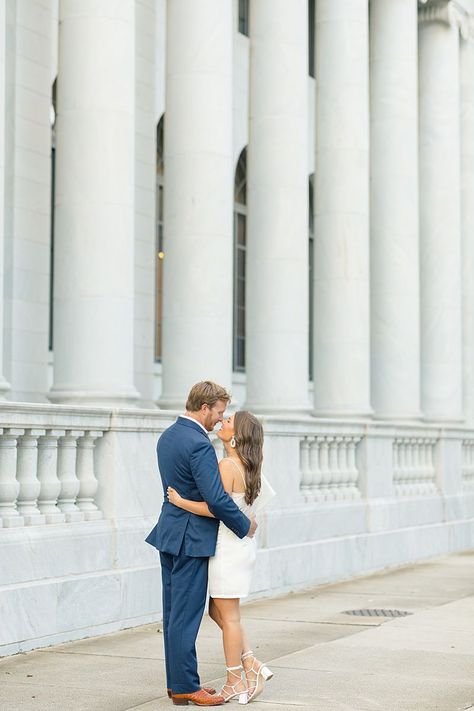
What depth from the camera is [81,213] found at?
1443cm

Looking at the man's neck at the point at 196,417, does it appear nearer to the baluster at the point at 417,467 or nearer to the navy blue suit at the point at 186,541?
the navy blue suit at the point at 186,541

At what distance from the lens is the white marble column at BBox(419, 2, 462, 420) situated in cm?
2500

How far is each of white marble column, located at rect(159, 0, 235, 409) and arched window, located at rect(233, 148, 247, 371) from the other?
10556 mm

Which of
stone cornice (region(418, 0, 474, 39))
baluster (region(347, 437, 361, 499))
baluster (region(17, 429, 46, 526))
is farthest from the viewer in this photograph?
stone cornice (region(418, 0, 474, 39))

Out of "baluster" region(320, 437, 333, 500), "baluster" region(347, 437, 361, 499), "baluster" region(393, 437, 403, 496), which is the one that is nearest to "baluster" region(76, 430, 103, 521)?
"baluster" region(320, 437, 333, 500)

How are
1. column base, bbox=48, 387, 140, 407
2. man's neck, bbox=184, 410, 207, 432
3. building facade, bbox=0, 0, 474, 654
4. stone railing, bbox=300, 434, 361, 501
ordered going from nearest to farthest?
1. man's neck, bbox=184, 410, 207, 432
2. building facade, bbox=0, 0, 474, 654
3. column base, bbox=48, 387, 140, 407
4. stone railing, bbox=300, 434, 361, 501

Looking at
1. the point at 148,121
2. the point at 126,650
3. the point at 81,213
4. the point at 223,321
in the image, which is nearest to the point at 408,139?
the point at 148,121

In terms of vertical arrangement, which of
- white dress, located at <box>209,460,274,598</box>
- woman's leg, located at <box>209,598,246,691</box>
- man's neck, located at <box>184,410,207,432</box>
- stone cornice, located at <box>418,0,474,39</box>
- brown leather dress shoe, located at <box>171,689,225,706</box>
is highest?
Result: stone cornice, located at <box>418,0,474,39</box>

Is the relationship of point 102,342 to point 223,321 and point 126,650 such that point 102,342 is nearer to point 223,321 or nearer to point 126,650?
point 223,321

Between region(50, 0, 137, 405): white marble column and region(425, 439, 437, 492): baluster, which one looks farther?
region(425, 439, 437, 492): baluster

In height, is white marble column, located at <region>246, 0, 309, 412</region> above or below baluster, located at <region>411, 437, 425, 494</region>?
above

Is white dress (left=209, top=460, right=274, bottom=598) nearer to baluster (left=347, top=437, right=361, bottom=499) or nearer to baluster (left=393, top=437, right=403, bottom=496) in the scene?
baluster (left=347, top=437, right=361, bottom=499)

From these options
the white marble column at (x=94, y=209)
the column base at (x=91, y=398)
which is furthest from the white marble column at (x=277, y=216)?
the column base at (x=91, y=398)

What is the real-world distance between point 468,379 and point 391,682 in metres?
17.7
